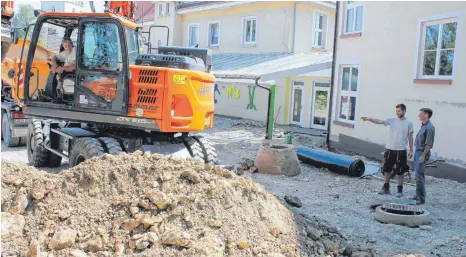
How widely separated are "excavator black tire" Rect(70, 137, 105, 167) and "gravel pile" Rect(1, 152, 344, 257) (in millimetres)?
1614

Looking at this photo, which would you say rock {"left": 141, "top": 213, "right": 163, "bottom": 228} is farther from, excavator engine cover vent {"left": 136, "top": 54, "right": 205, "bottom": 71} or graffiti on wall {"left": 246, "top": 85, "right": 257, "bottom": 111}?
graffiti on wall {"left": 246, "top": 85, "right": 257, "bottom": 111}

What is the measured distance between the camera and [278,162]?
9.80 metres

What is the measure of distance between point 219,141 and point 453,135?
723 centimetres

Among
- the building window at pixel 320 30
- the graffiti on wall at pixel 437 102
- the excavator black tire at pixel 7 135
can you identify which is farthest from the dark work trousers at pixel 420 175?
the building window at pixel 320 30

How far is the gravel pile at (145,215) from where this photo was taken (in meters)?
4.55

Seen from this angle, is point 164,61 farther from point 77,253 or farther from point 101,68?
point 77,253

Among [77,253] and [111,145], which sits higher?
[111,145]

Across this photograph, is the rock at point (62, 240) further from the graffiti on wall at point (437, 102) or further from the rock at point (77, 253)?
the graffiti on wall at point (437, 102)

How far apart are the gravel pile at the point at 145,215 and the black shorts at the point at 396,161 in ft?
10.3

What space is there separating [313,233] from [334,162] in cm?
506

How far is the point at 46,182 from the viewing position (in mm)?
5281

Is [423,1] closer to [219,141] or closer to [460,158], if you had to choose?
[460,158]

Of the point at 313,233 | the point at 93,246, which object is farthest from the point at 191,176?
the point at 313,233

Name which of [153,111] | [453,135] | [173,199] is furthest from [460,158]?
[173,199]
